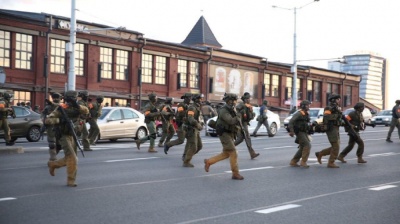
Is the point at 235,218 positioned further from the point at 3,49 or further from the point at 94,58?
the point at 94,58

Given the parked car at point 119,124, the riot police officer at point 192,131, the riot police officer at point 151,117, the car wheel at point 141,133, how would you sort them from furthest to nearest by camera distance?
the car wheel at point 141,133 < the parked car at point 119,124 < the riot police officer at point 151,117 < the riot police officer at point 192,131

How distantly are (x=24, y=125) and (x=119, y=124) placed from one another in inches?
132

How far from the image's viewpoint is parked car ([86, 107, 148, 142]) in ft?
69.9

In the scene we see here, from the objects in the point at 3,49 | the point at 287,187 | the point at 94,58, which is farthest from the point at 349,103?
the point at 287,187

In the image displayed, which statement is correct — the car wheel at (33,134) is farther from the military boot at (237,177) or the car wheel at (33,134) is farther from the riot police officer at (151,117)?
the military boot at (237,177)

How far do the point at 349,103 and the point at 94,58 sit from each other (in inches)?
1574

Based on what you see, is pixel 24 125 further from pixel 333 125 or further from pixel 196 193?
pixel 196 193

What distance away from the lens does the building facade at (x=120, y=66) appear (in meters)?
35.7

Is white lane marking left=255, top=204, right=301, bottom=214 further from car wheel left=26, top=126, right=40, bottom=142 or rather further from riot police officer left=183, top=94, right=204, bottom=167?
car wheel left=26, top=126, right=40, bottom=142

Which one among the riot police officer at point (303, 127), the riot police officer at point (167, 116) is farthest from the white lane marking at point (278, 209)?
the riot police officer at point (167, 116)

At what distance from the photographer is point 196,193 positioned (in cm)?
940

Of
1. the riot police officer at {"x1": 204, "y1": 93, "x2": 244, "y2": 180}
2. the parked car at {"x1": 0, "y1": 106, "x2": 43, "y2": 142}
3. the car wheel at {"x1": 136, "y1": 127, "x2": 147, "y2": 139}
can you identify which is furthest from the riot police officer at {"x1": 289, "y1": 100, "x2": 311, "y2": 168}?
the parked car at {"x1": 0, "y1": 106, "x2": 43, "y2": 142}

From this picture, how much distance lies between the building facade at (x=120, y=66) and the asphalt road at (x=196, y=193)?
14.3 meters

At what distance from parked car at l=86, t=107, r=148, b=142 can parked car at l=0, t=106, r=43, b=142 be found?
2.45 m
